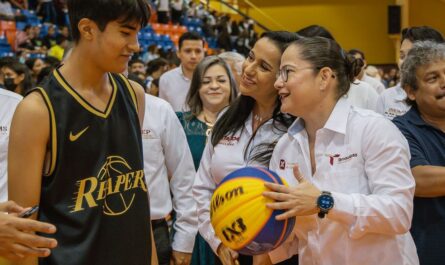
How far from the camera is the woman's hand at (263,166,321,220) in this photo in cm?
245

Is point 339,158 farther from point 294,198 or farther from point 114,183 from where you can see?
point 114,183

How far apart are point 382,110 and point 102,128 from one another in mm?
3573

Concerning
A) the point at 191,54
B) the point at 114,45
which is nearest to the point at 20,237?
the point at 114,45

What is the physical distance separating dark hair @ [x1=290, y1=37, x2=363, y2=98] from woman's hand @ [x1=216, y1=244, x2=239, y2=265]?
3.32 ft

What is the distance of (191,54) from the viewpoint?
7863 millimetres

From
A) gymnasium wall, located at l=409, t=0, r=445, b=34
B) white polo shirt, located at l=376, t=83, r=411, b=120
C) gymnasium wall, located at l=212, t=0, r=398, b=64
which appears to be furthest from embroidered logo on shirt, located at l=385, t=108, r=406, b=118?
gymnasium wall, located at l=212, t=0, r=398, b=64

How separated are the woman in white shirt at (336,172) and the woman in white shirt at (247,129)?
0.42 metres

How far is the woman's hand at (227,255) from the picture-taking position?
3.31 metres

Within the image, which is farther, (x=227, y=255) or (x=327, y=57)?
(x=227, y=255)

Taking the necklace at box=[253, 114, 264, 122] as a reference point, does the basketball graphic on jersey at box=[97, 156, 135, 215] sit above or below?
above

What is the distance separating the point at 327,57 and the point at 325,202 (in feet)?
2.36

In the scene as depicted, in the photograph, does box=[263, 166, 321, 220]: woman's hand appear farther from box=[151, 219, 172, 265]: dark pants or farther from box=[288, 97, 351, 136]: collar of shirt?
box=[151, 219, 172, 265]: dark pants

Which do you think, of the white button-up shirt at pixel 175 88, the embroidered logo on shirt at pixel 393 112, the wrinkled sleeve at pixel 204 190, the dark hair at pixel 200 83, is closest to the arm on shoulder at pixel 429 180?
the wrinkled sleeve at pixel 204 190

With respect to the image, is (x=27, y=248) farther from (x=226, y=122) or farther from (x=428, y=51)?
(x=428, y=51)
